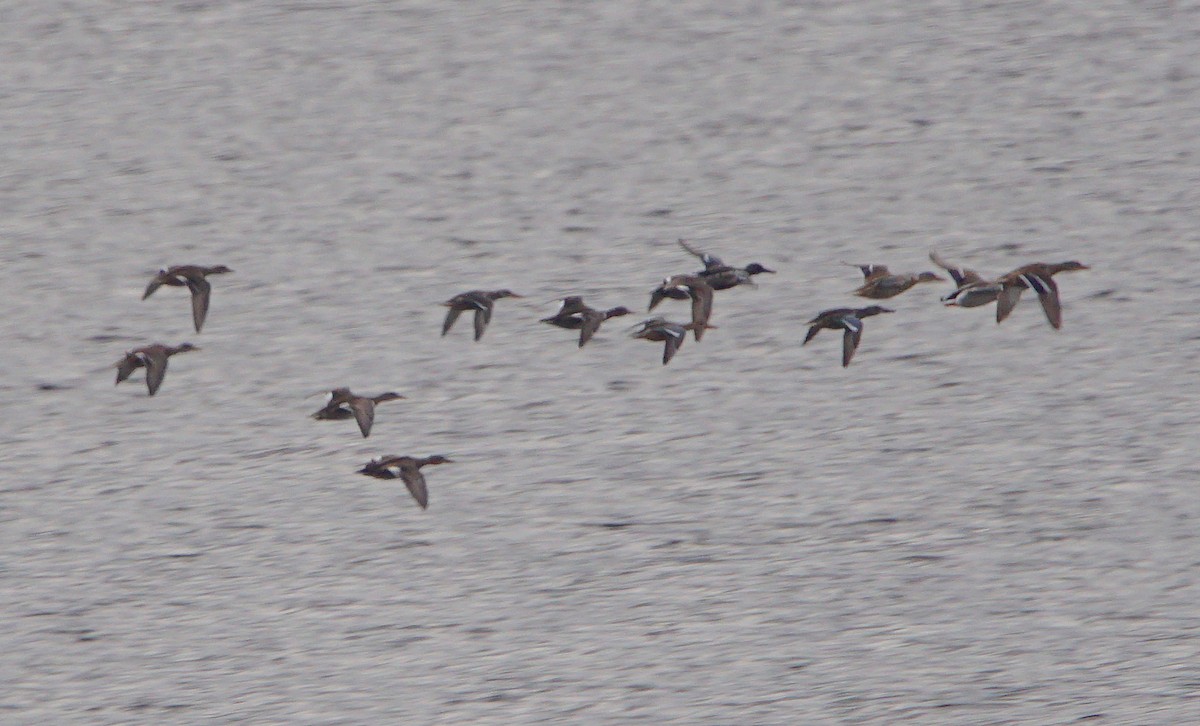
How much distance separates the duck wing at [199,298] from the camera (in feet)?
61.3

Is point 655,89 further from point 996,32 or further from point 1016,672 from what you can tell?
point 1016,672

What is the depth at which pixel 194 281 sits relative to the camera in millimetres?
18562

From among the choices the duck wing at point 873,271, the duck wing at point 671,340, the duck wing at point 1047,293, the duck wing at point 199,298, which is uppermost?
the duck wing at point 199,298

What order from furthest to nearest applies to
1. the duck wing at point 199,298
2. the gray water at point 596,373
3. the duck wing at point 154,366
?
1. the duck wing at point 199,298
2. the duck wing at point 154,366
3. the gray water at point 596,373

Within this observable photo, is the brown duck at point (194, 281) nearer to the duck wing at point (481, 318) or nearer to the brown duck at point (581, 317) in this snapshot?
the duck wing at point (481, 318)

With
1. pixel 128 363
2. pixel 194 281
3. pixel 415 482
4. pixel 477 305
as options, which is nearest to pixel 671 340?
pixel 477 305

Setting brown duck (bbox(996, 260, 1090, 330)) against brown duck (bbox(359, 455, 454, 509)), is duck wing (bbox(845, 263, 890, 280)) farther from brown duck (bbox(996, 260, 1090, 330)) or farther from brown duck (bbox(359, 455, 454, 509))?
brown duck (bbox(359, 455, 454, 509))

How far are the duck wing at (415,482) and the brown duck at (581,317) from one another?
2074mm

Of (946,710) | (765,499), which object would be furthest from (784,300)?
(946,710)

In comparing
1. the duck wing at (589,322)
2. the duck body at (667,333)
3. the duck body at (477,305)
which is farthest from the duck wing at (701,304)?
the duck body at (477,305)

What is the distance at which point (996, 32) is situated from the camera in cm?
2775

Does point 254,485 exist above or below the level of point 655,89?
below

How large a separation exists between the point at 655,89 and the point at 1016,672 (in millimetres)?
13743

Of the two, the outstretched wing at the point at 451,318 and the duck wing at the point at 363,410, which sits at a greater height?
the outstretched wing at the point at 451,318
